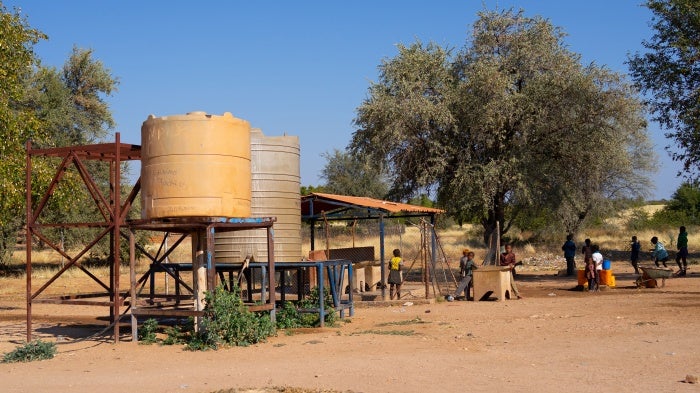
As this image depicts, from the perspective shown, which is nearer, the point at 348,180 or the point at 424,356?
the point at 424,356

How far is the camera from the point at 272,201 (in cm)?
1803

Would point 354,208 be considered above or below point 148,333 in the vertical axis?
above

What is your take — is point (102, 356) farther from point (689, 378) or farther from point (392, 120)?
point (392, 120)

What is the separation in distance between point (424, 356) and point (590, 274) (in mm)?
13167

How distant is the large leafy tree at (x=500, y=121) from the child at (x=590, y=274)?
20.2ft

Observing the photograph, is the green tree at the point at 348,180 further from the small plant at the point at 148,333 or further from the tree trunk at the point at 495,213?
the small plant at the point at 148,333

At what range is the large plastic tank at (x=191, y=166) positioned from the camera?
14.3 m

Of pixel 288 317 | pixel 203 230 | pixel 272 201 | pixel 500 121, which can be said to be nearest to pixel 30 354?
pixel 203 230

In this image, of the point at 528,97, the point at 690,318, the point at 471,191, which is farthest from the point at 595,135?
the point at 690,318

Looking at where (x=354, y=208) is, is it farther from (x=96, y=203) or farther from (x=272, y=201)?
(x=96, y=203)

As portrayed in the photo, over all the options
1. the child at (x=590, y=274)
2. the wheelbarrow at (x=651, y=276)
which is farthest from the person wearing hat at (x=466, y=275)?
the wheelbarrow at (x=651, y=276)

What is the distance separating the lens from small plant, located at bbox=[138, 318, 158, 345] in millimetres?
15047

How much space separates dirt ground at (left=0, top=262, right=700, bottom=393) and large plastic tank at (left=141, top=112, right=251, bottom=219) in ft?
8.23

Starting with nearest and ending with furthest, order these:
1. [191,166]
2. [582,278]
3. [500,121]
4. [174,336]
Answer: [191,166] < [174,336] < [582,278] < [500,121]
